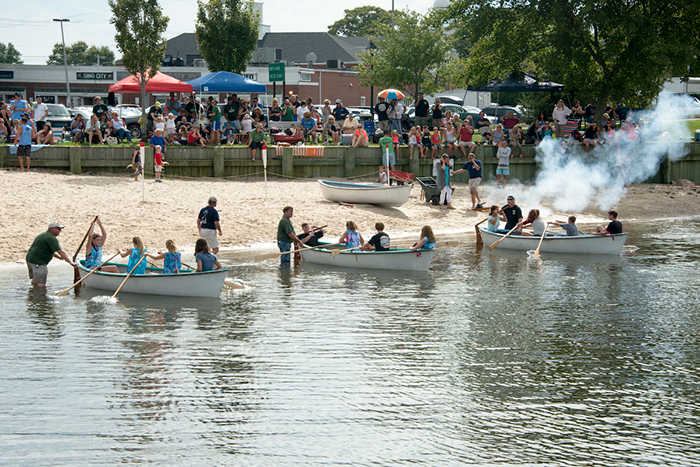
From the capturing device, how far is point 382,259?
18.4 metres

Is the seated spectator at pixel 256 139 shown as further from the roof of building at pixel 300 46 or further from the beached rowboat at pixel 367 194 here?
the roof of building at pixel 300 46

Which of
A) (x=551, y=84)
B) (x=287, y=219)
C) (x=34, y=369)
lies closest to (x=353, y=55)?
(x=551, y=84)

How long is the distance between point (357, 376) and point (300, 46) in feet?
221

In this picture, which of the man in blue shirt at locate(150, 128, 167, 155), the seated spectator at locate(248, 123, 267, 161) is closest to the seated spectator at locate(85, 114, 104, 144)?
the man in blue shirt at locate(150, 128, 167, 155)

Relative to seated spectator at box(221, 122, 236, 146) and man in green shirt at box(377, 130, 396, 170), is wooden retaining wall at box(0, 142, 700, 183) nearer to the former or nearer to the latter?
man in green shirt at box(377, 130, 396, 170)

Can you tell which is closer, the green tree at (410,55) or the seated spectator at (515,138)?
the seated spectator at (515,138)

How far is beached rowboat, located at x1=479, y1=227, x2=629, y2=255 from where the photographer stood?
67.9 ft

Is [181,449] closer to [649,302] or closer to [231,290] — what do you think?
[231,290]

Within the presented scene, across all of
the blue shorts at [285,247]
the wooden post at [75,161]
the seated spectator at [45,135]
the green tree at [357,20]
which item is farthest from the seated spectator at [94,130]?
the green tree at [357,20]

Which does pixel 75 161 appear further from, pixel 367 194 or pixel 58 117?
pixel 367 194

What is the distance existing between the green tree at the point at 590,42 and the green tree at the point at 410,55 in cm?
1108

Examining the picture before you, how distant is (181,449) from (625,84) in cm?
A: 2889

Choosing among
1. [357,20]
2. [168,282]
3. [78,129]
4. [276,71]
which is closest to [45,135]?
[78,129]

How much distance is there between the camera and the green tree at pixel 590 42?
30625 mm
